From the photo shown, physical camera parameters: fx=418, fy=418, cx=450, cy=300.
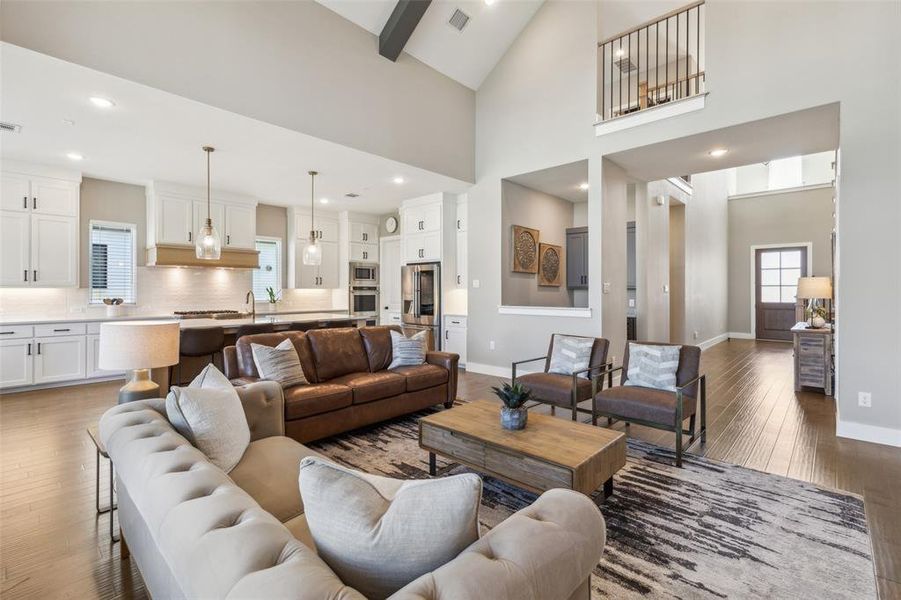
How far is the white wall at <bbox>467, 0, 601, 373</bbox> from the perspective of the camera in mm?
5230

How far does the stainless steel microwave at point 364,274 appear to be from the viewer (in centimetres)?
835

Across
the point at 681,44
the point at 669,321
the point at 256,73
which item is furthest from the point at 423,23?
the point at 669,321

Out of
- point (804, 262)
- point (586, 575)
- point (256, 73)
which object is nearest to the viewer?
point (586, 575)

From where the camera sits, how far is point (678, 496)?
2.53m

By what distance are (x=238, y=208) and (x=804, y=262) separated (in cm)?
1188

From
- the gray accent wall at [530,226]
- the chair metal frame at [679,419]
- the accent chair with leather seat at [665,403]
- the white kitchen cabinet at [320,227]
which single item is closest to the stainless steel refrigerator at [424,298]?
the gray accent wall at [530,226]

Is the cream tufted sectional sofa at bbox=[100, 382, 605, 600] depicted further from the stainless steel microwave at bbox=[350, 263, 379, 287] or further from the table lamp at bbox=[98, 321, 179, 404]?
the stainless steel microwave at bbox=[350, 263, 379, 287]

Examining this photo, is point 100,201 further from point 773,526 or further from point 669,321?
point 669,321

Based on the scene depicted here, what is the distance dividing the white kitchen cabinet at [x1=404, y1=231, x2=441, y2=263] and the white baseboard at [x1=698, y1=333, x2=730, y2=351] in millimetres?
5666

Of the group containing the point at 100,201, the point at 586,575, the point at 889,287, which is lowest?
the point at 586,575

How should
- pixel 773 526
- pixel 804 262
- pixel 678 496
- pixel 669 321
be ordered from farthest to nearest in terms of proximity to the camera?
pixel 804 262
pixel 669 321
pixel 678 496
pixel 773 526

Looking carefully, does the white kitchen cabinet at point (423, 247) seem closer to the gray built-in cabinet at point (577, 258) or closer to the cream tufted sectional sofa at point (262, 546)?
the gray built-in cabinet at point (577, 258)

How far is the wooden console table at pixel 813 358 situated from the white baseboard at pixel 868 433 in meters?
1.64

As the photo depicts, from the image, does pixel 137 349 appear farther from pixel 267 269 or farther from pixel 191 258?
pixel 267 269
